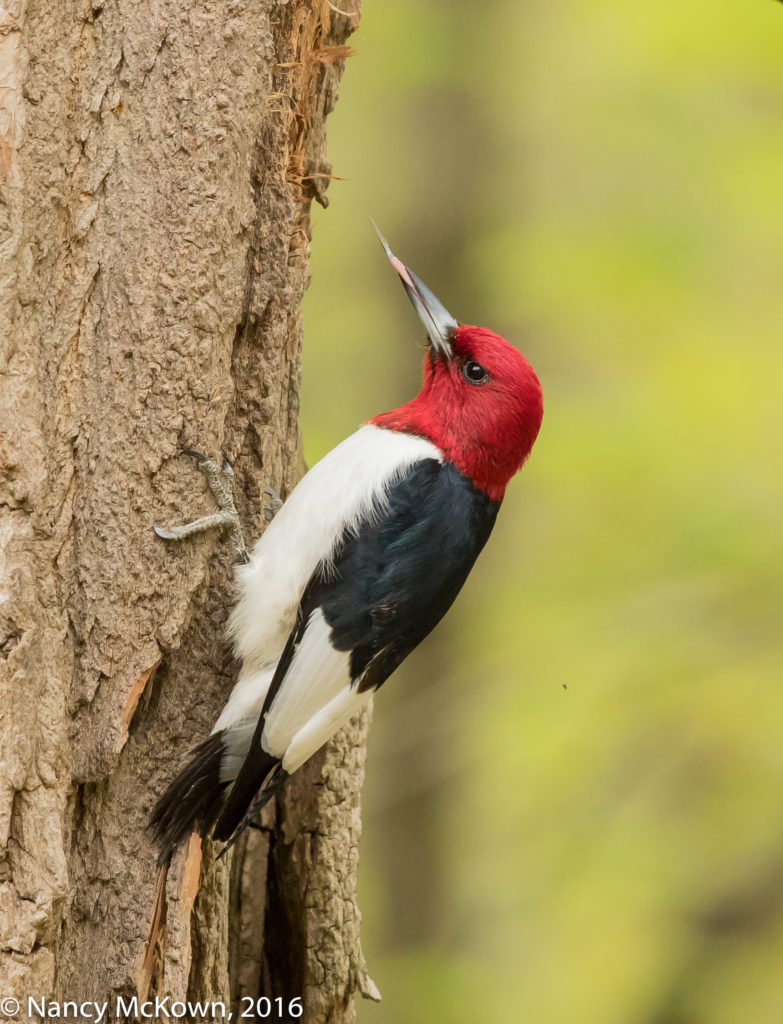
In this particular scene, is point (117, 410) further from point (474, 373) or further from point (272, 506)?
point (474, 373)

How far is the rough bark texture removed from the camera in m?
1.76

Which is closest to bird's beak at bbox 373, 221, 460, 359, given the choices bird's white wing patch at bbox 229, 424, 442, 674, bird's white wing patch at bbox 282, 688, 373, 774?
bird's white wing patch at bbox 229, 424, 442, 674

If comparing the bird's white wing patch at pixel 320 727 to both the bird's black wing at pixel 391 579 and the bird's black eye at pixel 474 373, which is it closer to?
the bird's black wing at pixel 391 579

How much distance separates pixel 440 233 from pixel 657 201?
0.94 m

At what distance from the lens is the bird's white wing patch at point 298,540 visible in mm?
2199

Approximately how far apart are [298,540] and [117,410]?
512mm

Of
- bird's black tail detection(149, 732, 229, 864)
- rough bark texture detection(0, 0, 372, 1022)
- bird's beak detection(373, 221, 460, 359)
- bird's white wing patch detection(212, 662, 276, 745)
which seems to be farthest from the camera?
bird's beak detection(373, 221, 460, 359)

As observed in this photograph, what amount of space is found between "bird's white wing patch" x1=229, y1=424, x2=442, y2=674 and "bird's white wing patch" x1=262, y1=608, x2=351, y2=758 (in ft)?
0.31

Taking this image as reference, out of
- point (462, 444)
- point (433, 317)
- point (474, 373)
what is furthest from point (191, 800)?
point (433, 317)

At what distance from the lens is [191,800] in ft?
6.72

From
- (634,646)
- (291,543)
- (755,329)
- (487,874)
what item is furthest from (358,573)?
(487,874)

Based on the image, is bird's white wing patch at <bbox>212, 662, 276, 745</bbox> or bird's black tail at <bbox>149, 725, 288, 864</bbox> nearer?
bird's black tail at <bbox>149, 725, 288, 864</bbox>

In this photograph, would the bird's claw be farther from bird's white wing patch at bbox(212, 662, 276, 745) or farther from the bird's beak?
the bird's beak

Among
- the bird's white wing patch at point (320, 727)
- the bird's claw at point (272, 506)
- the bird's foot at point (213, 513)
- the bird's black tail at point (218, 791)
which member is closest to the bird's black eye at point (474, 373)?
the bird's claw at point (272, 506)
